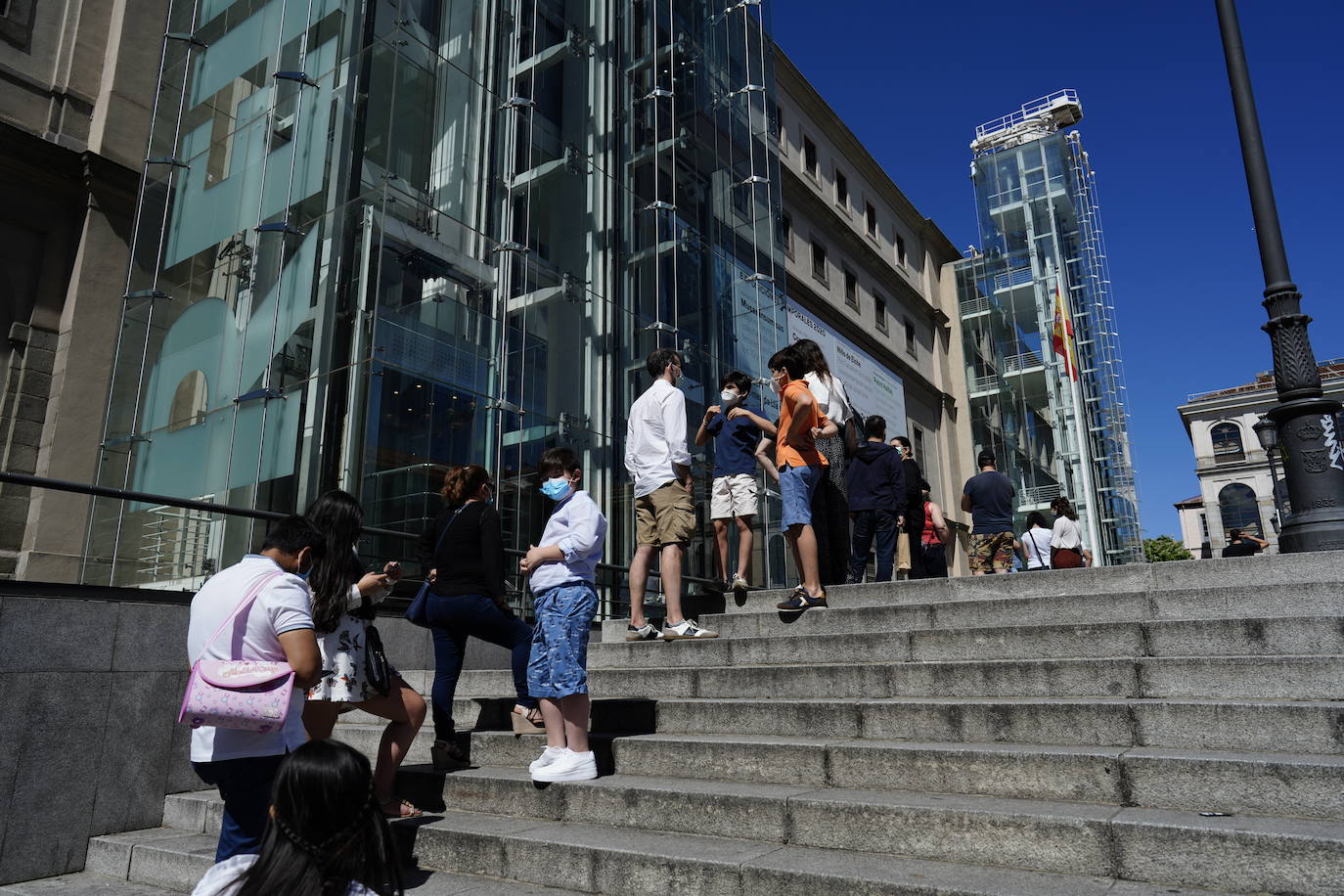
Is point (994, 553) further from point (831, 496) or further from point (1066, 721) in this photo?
point (1066, 721)

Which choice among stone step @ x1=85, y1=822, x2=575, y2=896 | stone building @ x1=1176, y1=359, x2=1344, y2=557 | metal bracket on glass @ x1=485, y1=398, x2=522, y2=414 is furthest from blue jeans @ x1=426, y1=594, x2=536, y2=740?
stone building @ x1=1176, y1=359, x2=1344, y2=557

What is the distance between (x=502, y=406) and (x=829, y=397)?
17.6ft

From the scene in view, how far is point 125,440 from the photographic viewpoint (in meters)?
11.9

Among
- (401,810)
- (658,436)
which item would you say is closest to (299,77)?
(658,436)

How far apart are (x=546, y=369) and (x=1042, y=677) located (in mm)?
9599

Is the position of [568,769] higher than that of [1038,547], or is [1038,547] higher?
[1038,547]

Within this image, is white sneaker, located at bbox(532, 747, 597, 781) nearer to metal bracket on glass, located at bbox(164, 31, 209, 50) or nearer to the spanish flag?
metal bracket on glass, located at bbox(164, 31, 209, 50)

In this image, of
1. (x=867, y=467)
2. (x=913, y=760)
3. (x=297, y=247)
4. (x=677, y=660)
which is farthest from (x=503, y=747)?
(x=297, y=247)

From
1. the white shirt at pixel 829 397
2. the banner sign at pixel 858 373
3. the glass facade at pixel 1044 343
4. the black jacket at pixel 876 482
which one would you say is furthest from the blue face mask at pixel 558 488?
the glass facade at pixel 1044 343

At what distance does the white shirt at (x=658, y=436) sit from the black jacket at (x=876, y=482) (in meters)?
2.77

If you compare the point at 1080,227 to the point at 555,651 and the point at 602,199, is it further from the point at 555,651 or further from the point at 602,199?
the point at 555,651

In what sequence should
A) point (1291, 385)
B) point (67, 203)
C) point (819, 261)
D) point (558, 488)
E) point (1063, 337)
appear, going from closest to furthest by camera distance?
point (558, 488) < point (1291, 385) < point (67, 203) < point (819, 261) < point (1063, 337)

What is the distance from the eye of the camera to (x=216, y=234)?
11992 mm

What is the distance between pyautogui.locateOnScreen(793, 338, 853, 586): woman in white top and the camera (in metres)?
7.91
